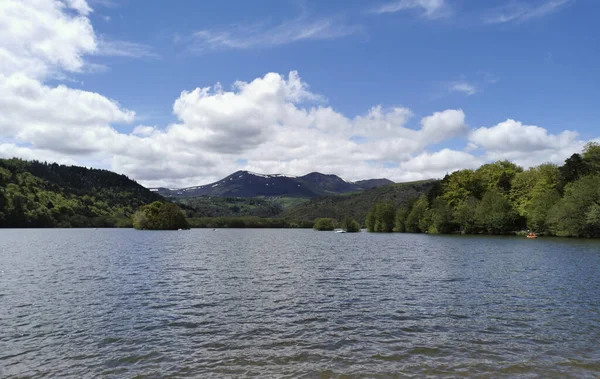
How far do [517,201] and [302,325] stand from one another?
148992 millimetres

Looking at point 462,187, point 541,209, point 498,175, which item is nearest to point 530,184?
point 498,175

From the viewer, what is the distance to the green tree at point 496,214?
142 meters

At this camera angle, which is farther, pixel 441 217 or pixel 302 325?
pixel 441 217

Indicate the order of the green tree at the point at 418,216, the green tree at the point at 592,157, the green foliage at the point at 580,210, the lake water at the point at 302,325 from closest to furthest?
the lake water at the point at 302,325 < the green foliage at the point at 580,210 < the green tree at the point at 592,157 < the green tree at the point at 418,216

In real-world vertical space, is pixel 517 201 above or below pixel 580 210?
above

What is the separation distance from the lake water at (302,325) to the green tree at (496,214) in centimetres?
10612

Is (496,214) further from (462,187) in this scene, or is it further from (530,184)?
(462,187)

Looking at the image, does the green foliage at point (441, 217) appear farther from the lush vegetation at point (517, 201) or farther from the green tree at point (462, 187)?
the green tree at point (462, 187)

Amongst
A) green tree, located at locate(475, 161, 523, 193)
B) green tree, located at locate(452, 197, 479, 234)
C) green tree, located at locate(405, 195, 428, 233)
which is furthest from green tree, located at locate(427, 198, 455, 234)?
green tree, located at locate(475, 161, 523, 193)

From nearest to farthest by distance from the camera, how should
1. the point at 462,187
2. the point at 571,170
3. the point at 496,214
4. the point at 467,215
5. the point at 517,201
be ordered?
the point at 571,170 → the point at 496,214 → the point at 517,201 → the point at 467,215 → the point at 462,187

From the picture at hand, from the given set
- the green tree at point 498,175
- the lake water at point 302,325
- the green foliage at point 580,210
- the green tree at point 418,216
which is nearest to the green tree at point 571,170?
the green foliage at point 580,210

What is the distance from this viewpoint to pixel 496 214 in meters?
142

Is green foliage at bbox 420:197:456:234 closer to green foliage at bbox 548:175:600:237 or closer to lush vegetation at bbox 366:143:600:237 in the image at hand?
lush vegetation at bbox 366:143:600:237

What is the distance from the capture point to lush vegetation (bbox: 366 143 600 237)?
365 feet
